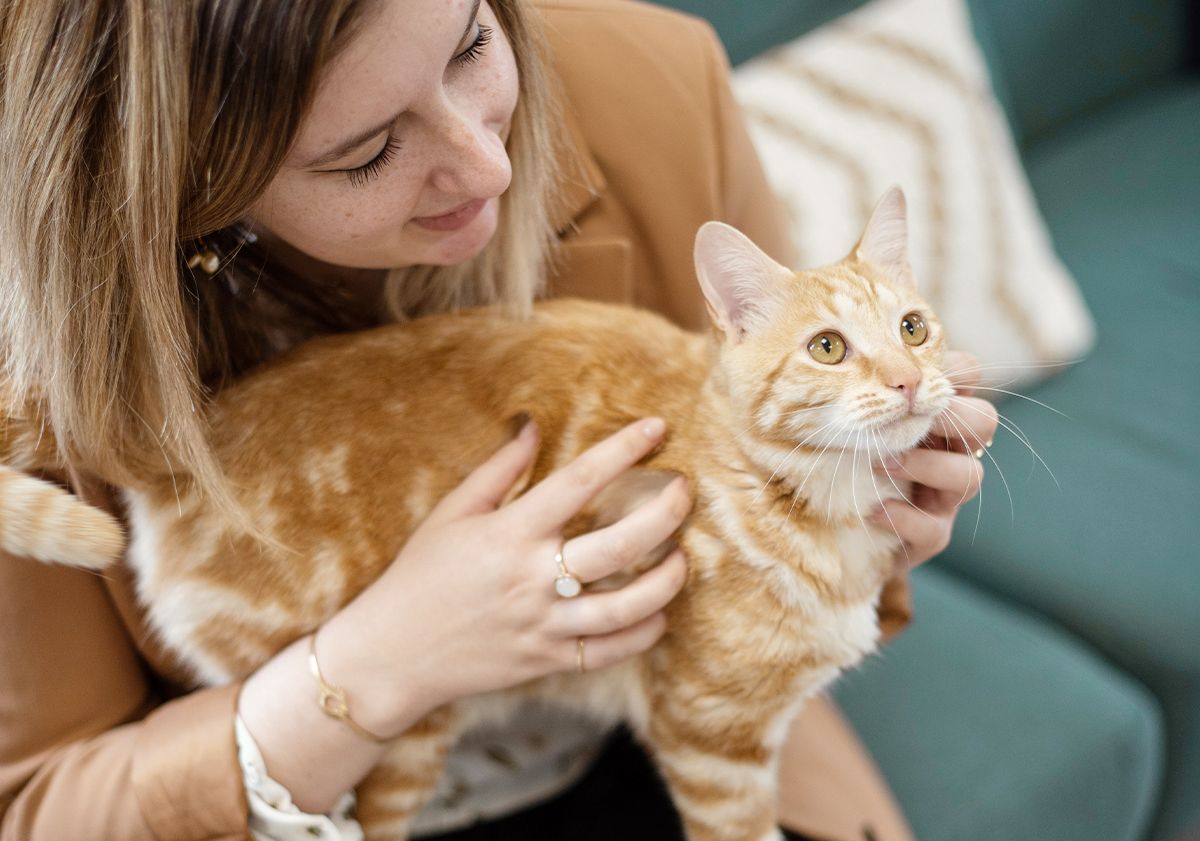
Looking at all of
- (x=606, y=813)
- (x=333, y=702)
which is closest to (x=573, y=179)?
(x=333, y=702)

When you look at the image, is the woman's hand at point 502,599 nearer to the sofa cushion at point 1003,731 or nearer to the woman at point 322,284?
the woman at point 322,284

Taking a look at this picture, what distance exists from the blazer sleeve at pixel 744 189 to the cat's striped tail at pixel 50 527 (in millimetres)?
789

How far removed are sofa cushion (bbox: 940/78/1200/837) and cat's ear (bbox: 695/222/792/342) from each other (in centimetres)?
96

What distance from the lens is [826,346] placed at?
2.91 feet

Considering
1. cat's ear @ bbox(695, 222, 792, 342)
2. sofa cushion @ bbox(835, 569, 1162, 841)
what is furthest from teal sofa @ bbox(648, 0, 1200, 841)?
cat's ear @ bbox(695, 222, 792, 342)

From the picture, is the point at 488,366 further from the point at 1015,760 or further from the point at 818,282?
the point at 1015,760

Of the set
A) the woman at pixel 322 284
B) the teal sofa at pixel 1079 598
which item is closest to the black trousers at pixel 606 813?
the woman at pixel 322 284

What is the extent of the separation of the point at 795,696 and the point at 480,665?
0.31m

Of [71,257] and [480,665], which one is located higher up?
[71,257]

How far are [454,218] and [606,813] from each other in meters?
0.73

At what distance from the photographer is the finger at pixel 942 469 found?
90 cm

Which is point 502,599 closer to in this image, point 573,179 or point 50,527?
point 50,527

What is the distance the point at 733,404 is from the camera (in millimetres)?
917

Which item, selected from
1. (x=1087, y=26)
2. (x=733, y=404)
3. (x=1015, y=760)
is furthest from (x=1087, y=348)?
(x=733, y=404)
